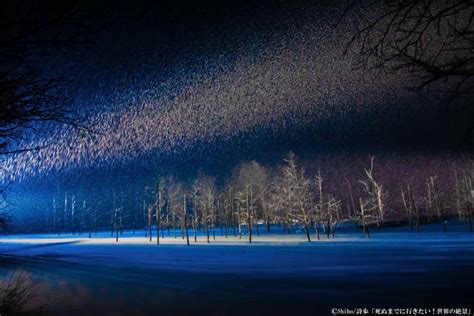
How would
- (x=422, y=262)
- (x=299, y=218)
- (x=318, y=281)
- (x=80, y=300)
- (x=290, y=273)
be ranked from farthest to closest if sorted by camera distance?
(x=299, y=218)
(x=422, y=262)
(x=290, y=273)
(x=318, y=281)
(x=80, y=300)

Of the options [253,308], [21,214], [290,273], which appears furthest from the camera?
[21,214]

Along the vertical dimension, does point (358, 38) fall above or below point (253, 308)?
above

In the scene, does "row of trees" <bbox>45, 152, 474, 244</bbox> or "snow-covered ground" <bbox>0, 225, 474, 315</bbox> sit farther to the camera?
"row of trees" <bbox>45, 152, 474, 244</bbox>

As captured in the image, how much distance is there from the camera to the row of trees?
135 feet

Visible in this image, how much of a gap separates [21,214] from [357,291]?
141 metres

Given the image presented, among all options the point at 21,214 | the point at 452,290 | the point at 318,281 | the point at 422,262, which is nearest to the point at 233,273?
the point at 318,281

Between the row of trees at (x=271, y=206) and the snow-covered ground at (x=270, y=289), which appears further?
the row of trees at (x=271, y=206)

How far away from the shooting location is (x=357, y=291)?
412 inches

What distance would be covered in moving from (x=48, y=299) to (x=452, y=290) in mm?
14902

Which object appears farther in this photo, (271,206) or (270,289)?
(271,206)

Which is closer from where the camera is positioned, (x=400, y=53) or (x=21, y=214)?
(x=400, y=53)

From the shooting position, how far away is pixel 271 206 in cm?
4775

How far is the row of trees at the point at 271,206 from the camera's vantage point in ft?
135

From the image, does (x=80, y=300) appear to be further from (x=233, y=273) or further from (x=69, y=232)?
(x=69, y=232)
